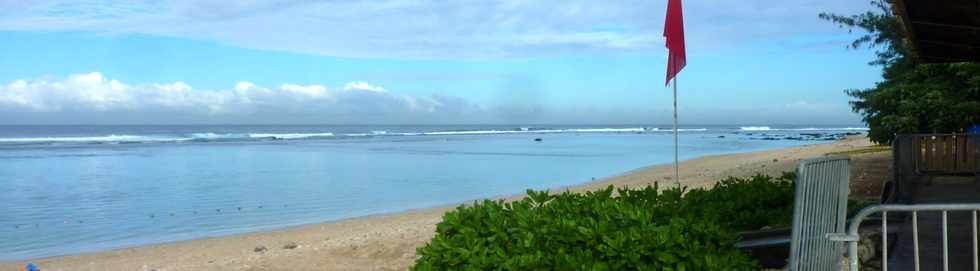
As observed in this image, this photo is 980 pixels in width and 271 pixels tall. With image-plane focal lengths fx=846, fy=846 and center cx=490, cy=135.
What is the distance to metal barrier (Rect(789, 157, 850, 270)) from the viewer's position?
12.1 ft

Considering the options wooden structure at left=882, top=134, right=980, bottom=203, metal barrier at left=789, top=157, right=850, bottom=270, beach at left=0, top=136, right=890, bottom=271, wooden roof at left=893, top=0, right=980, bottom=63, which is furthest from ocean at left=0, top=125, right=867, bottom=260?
metal barrier at left=789, top=157, right=850, bottom=270

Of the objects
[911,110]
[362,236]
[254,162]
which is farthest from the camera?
[254,162]

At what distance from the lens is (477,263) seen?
4574 mm

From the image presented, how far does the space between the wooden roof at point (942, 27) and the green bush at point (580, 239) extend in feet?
6.85

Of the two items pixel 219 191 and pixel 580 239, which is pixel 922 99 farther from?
pixel 219 191

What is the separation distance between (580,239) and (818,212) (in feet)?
4.11

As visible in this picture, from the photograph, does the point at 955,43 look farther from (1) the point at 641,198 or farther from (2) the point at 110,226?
(2) the point at 110,226

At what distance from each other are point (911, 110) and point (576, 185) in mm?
10684

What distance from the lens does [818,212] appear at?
4.04 m

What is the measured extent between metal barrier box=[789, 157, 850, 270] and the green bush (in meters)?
0.59

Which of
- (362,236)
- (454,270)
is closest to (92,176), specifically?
(362,236)

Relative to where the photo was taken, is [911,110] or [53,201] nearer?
[911,110]

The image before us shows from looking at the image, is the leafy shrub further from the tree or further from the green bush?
Answer: the tree

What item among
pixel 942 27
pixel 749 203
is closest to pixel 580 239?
pixel 749 203
